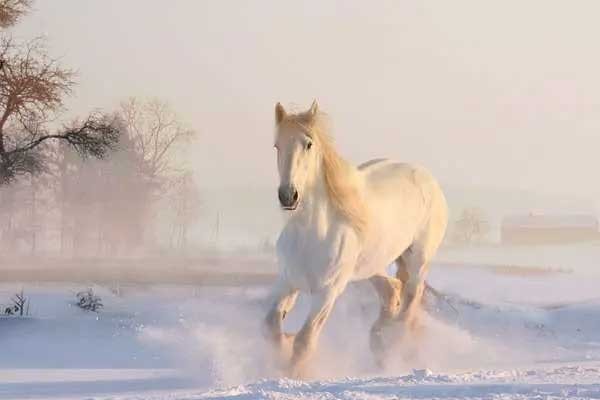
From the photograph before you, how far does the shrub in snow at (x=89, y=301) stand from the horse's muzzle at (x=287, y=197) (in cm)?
741

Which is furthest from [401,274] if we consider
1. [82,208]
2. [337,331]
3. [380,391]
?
[82,208]

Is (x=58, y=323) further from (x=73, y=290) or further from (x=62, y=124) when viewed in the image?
(x=62, y=124)

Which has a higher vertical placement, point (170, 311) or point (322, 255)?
point (322, 255)

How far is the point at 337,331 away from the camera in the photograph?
391 inches

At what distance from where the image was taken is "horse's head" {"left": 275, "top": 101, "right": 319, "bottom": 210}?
662 cm

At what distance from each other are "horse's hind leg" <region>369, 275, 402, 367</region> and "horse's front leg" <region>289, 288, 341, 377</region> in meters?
1.56

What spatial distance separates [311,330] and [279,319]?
13.6 inches

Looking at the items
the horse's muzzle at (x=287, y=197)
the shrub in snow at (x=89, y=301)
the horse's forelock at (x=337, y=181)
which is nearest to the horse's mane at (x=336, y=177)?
the horse's forelock at (x=337, y=181)

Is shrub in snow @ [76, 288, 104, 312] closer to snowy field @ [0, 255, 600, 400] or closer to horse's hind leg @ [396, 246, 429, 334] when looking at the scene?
snowy field @ [0, 255, 600, 400]

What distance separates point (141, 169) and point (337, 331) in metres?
11.9

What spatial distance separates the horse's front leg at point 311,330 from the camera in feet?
23.5

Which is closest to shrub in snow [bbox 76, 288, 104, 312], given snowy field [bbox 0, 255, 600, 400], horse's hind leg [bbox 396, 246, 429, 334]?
snowy field [bbox 0, 255, 600, 400]

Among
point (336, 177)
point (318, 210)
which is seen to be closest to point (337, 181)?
point (336, 177)

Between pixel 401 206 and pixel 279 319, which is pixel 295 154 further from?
pixel 401 206
